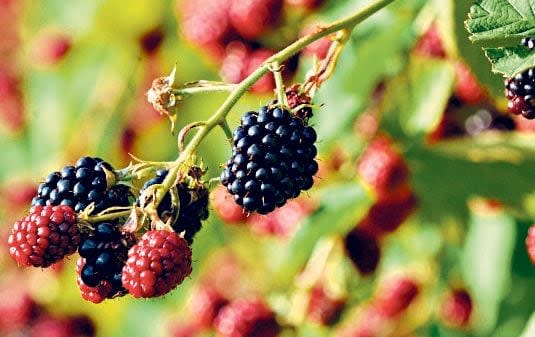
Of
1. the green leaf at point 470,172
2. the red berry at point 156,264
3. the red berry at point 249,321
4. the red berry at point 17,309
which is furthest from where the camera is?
the red berry at point 17,309

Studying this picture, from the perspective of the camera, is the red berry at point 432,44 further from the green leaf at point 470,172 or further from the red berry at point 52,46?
the red berry at point 52,46

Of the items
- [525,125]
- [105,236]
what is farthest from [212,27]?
[105,236]

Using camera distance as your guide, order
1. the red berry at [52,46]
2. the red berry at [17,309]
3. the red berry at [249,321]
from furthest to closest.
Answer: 1. the red berry at [52,46]
2. the red berry at [17,309]
3. the red berry at [249,321]

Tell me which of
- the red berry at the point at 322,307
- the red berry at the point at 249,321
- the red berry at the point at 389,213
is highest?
the red berry at the point at 389,213

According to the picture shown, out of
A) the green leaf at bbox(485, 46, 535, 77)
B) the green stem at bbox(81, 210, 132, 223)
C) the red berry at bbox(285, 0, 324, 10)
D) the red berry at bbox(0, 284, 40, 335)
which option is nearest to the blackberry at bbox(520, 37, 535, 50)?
the green leaf at bbox(485, 46, 535, 77)

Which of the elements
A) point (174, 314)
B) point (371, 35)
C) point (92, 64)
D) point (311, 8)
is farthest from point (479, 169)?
point (92, 64)

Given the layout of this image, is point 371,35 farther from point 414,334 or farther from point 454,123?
point 414,334

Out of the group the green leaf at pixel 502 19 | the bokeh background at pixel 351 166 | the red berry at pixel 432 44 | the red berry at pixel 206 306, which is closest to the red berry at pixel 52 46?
the bokeh background at pixel 351 166
